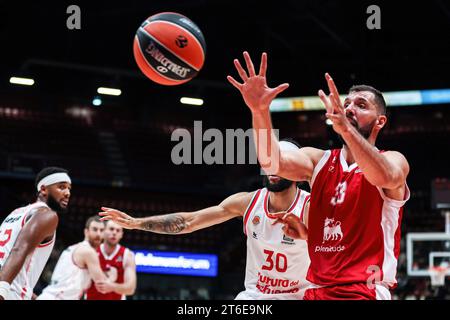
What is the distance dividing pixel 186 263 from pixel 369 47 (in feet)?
21.3

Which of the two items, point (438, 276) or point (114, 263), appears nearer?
point (114, 263)

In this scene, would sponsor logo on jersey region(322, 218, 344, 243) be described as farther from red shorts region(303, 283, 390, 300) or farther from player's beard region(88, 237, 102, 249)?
player's beard region(88, 237, 102, 249)

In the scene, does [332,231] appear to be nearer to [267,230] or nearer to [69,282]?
[267,230]

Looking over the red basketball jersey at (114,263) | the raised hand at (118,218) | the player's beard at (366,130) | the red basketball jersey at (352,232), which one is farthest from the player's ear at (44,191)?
the red basketball jersey at (114,263)

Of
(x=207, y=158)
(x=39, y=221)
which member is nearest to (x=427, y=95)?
(x=207, y=158)

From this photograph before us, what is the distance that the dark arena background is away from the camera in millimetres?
15070

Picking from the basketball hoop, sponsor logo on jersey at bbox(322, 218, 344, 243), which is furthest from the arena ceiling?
sponsor logo on jersey at bbox(322, 218, 344, 243)

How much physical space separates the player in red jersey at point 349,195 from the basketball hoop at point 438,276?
33.6 feet

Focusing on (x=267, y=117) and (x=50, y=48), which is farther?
(x=50, y=48)

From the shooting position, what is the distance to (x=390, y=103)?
53.1 feet

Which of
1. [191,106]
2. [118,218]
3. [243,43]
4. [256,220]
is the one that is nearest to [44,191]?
[118,218]

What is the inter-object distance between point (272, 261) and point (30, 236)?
1.60 metres

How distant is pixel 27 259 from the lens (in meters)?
4.69

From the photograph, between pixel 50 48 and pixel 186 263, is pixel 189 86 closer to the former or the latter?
pixel 50 48
